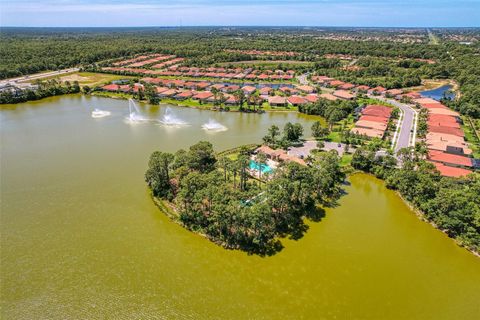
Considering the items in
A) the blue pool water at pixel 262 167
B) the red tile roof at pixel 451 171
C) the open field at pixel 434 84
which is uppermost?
the open field at pixel 434 84

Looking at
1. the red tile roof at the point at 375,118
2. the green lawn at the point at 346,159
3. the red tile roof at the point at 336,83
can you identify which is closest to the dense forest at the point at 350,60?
the red tile roof at the point at 336,83

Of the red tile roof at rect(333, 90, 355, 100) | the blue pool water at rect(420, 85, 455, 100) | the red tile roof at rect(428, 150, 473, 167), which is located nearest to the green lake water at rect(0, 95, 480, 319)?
the red tile roof at rect(428, 150, 473, 167)

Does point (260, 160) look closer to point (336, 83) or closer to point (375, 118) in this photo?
point (375, 118)

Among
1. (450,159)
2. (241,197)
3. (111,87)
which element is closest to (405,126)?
(450,159)

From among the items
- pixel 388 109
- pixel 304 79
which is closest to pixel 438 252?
pixel 388 109

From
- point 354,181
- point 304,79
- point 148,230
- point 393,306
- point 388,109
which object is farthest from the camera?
point 304,79

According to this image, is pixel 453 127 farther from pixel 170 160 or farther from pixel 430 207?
pixel 170 160

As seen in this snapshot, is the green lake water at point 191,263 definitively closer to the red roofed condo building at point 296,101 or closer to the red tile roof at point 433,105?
the red roofed condo building at point 296,101
